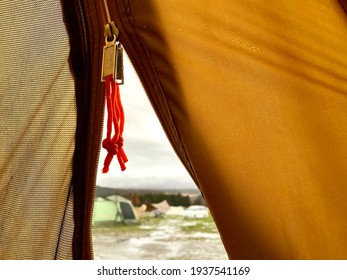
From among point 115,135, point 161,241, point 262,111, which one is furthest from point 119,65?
point 161,241

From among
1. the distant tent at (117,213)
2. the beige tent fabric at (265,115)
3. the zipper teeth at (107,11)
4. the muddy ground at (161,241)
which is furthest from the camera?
the distant tent at (117,213)

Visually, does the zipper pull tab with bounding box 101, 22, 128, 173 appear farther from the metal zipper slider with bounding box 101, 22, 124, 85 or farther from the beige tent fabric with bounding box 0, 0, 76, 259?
the beige tent fabric with bounding box 0, 0, 76, 259

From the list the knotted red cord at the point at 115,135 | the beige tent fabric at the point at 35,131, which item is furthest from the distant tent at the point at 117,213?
the knotted red cord at the point at 115,135

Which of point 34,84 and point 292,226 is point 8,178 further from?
point 292,226

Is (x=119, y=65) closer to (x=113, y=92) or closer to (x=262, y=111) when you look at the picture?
(x=113, y=92)

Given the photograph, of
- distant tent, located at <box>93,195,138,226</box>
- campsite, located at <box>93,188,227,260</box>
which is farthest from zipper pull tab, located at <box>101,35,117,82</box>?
distant tent, located at <box>93,195,138,226</box>

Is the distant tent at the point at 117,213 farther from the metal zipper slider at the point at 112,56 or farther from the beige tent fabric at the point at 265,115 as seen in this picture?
the beige tent fabric at the point at 265,115

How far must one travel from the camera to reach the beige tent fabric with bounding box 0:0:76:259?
2.78 feet

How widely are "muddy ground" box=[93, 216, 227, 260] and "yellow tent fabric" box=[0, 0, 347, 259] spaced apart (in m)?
1.74

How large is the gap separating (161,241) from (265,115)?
2.25 m

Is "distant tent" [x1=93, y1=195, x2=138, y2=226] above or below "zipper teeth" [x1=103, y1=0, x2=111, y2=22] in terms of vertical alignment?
below

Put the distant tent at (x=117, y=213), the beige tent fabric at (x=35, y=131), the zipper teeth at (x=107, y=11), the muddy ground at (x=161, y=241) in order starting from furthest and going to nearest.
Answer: the distant tent at (x=117, y=213)
the muddy ground at (x=161, y=241)
the beige tent fabric at (x=35, y=131)
the zipper teeth at (x=107, y=11)

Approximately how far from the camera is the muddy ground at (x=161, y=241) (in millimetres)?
2443
